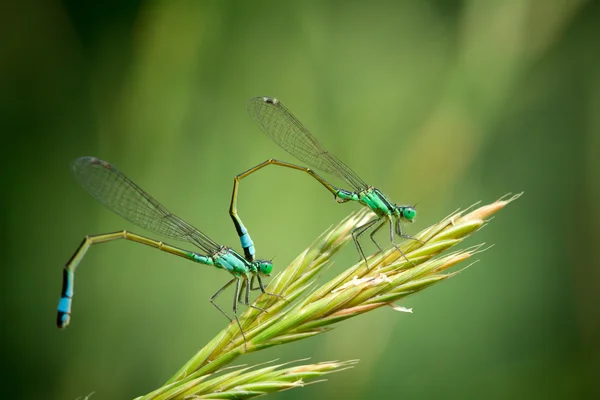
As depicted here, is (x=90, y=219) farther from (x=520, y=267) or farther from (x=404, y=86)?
(x=520, y=267)

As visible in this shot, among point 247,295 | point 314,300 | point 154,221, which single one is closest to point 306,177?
point 154,221

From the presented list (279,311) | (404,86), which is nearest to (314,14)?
(404,86)

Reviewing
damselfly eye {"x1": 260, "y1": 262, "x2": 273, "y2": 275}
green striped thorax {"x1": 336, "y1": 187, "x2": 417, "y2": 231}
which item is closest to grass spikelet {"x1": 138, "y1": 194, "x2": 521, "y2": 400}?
damselfly eye {"x1": 260, "y1": 262, "x2": 273, "y2": 275}

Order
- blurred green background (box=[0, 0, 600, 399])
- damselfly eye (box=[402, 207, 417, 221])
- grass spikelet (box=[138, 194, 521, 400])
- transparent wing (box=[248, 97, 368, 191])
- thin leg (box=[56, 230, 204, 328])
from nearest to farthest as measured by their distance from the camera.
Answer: grass spikelet (box=[138, 194, 521, 400]) < thin leg (box=[56, 230, 204, 328]) < damselfly eye (box=[402, 207, 417, 221]) < transparent wing (box=[248, 97, 368, 191]) < blurred green background (box=[0, 0, 600, 399])

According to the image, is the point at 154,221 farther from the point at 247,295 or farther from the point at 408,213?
the point at 408,213

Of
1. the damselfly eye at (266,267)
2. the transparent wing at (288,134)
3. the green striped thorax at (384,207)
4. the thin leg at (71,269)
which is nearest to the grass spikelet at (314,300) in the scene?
the damselfly eye at (266,267)

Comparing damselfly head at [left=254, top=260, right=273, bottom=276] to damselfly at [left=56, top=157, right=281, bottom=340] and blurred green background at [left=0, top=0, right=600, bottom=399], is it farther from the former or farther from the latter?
blurred green background at [left=0, top=0, right=600, bottom=399]
